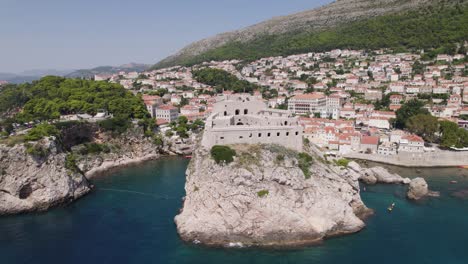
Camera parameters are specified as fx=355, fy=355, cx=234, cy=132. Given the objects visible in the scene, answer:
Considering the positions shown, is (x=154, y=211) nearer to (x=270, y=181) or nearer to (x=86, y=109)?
(x=270, y=181)

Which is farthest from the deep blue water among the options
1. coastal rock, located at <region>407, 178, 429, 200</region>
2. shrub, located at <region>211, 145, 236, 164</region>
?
shrub, located at <region>211, 145, 236, 164</region>

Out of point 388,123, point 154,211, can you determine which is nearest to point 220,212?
point 154,211

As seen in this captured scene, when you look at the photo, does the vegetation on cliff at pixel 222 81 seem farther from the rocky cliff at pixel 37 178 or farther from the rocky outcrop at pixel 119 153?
the rocky cliff at pixel 37 178

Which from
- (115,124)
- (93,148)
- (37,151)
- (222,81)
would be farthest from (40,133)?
(222,81)

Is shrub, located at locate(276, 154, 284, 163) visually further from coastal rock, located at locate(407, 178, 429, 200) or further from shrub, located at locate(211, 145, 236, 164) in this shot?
coastal rock, located at locate(407, 178, 429, 200)

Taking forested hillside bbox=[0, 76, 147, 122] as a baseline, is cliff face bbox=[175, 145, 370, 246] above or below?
below

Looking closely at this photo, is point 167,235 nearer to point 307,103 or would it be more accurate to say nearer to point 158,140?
point 158,140
